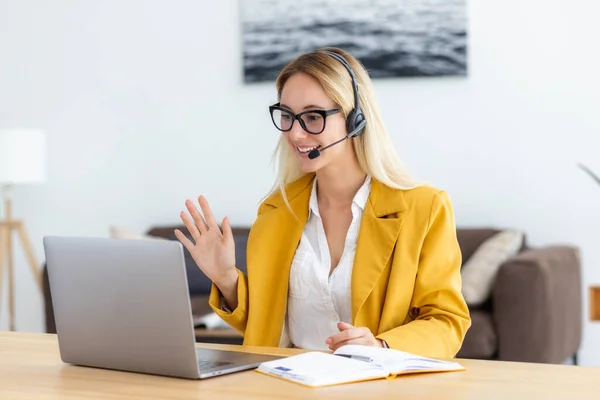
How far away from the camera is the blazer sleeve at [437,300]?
2.00 meters

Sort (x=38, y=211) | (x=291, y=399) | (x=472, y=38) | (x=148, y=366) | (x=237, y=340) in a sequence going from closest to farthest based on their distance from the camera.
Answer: (x=291, y=399) < (x=148, y=366) < (x=237, y=340) < (x=472, y=38) < (x=38, y=211)

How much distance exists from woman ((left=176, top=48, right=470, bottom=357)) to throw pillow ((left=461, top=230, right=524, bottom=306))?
6.25ft

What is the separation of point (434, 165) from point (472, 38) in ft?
2.16

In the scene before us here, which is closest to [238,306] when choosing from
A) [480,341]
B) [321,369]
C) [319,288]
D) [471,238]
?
[319,288]

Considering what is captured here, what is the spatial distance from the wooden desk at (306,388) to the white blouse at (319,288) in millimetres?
577

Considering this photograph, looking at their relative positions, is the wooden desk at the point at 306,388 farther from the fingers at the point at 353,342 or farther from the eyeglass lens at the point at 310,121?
the eyeglass lens at the point at 310,121

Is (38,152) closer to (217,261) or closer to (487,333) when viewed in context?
(487,333)

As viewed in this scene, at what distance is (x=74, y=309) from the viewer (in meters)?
1.75

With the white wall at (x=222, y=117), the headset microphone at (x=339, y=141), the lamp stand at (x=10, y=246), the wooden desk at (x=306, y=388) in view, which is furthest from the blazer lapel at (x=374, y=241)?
the lamp stand at (x=10, y=246)

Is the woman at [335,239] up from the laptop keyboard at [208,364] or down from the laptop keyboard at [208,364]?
up

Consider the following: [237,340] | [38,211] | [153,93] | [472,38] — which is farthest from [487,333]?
[38,211]

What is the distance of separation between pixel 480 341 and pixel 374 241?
6.27 ft

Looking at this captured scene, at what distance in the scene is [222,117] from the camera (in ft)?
17.2

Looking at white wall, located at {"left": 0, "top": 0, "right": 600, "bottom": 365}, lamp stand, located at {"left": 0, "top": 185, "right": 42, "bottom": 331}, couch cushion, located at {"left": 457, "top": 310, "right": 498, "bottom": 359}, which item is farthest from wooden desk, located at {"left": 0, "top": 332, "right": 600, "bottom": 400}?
lamp stand, located at {"left": 0, "top": 185, "right": 42, "bottom": 331}
